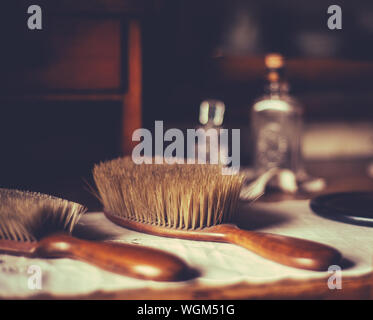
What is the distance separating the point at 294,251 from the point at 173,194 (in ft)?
0.54

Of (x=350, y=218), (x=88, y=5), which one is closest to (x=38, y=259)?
(x=350, y=218)

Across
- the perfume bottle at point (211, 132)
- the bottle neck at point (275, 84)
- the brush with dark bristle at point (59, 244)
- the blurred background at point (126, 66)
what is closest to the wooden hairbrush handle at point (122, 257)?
the brush with dark bristle at point (59, 244)

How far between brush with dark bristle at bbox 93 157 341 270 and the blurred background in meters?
0.17

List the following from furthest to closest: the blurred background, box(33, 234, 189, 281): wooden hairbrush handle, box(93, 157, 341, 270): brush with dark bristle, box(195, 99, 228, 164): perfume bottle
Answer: box(195, 99, 228, 164): perfume bottle
the blurred background
box(93, 157, 341, 270): brush with dark bristle
box(33, 234, 189, 281): wooden hairbrush handle

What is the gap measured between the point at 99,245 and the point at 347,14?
65 cm

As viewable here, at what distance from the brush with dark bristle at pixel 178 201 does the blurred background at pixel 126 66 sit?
171 mm

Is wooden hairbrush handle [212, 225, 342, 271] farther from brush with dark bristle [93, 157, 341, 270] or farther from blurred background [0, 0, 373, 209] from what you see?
blurred background [0, 0, 373, 209]

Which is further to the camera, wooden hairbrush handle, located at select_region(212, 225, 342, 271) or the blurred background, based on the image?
the blurred background

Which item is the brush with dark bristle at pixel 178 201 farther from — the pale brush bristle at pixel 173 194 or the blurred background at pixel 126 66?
the blurred background at pixel 126 66

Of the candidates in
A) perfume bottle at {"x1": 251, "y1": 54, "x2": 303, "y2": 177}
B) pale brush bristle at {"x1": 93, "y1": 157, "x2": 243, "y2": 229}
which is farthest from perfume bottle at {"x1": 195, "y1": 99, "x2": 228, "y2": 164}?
pale brush bristle at {"x1": 93, "y1": 157, "x2": 243, "y2": 229}

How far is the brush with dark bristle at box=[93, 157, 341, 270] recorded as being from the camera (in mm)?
550

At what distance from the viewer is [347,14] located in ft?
2.80

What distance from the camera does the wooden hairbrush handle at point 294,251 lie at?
44cm

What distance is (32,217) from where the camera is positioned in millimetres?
493
